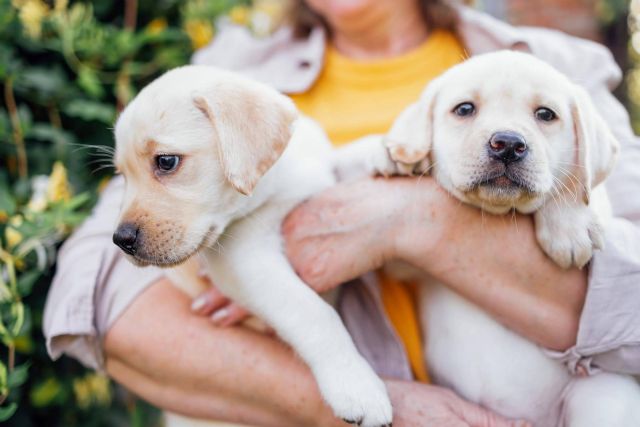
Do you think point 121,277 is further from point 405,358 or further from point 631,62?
point 631,62

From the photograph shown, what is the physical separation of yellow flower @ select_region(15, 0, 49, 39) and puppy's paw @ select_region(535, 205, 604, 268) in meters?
1.79

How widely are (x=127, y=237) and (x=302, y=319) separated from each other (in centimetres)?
47

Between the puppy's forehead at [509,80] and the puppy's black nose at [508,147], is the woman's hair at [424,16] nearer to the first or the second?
the puppy's forehead at [509,80]

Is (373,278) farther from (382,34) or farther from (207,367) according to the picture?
(382,34)

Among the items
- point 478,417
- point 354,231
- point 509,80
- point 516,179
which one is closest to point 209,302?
point 354,231

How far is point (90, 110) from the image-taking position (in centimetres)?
233


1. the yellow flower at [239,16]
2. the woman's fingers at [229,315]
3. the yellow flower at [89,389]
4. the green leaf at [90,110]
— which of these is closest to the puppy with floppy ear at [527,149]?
the woman's fingers at [229,315]

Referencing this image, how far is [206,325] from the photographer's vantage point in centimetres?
196

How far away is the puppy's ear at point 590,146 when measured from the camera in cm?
169

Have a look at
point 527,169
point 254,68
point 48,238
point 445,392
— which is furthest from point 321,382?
point 254,68

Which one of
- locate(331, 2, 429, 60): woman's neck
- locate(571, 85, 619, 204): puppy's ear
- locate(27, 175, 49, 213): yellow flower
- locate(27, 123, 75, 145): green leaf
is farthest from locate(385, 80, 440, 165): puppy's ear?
locate(27, 123, 75, 145): green leaf

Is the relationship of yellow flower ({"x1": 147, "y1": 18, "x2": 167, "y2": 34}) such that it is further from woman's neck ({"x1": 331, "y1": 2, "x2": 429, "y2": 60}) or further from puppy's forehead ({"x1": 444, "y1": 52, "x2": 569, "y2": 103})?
puppy's forehead ({"x1": 444, "y1": 52, "x2": 569, "y2": 103})

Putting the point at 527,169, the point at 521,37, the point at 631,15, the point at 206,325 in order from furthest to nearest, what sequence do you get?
the point at 631,15 < the point at 521,37 < the point at 206,325 < the point at 527,169

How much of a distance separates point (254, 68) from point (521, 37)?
0.98 metres
